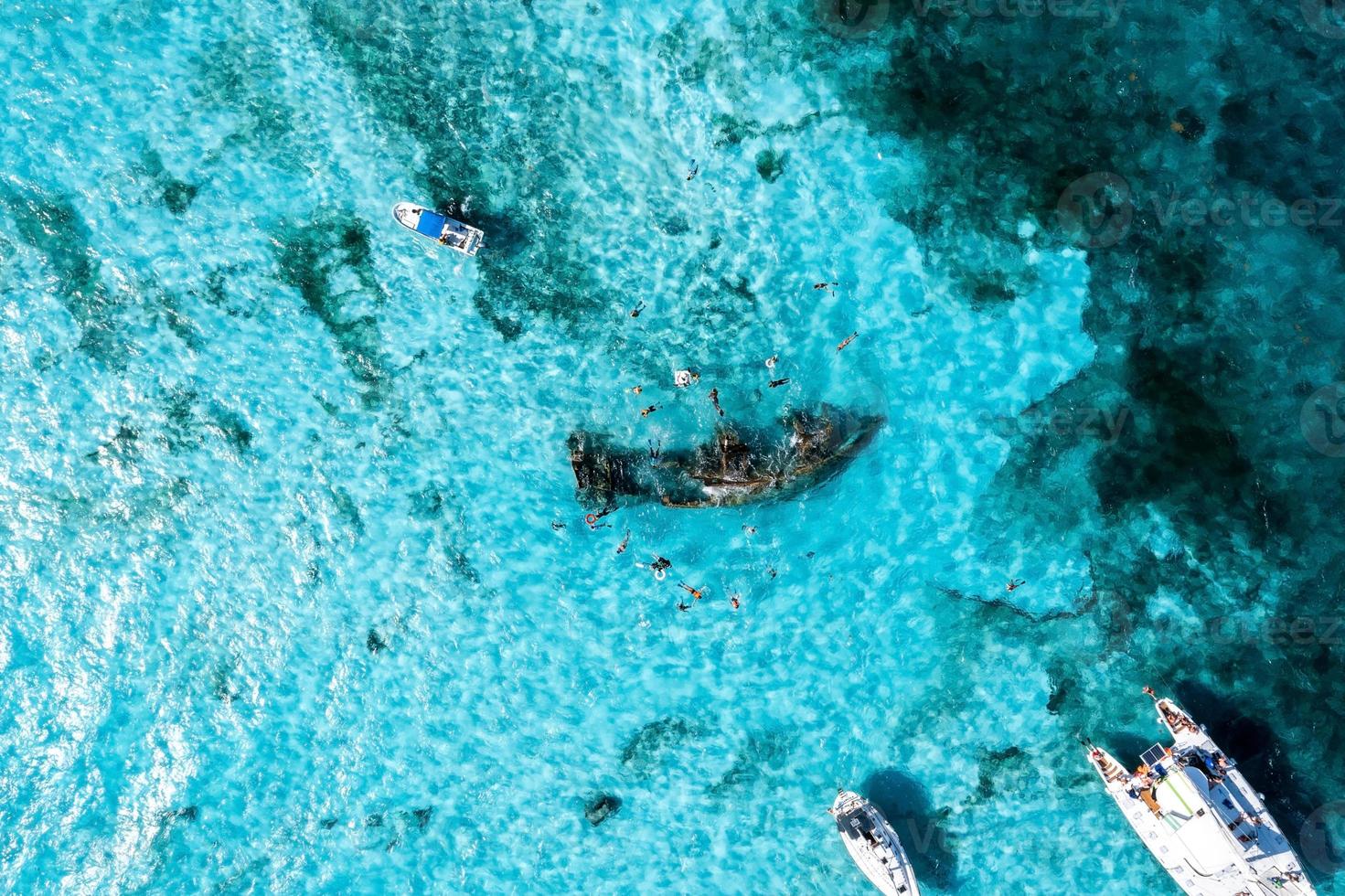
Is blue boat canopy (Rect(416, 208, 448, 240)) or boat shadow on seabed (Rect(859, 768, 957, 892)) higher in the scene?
blue boat canopy (Rect(416, 208, 448, 240))

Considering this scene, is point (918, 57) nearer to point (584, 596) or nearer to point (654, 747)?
point (584, 596)

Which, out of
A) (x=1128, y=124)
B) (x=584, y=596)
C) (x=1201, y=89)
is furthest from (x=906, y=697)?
(x=1201, y=89)

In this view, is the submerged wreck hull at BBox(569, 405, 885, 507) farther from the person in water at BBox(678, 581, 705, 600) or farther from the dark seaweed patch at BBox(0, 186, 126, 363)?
the dark seaweed patch at BBox(0, 186, 126, 363)

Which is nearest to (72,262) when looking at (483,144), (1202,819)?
(483,144)

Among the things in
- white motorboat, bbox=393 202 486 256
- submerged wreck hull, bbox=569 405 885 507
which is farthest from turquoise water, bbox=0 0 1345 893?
white motorboat, bbox=393 202 486 256

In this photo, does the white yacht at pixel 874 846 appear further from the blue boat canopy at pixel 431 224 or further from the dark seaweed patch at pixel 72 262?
the dark seaweed patch at pixel 72 262

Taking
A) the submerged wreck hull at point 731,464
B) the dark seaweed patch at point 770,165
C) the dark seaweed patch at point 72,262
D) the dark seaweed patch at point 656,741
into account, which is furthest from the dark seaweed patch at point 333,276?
the dark seaweed patch at point 656,741

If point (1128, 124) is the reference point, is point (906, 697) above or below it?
below
